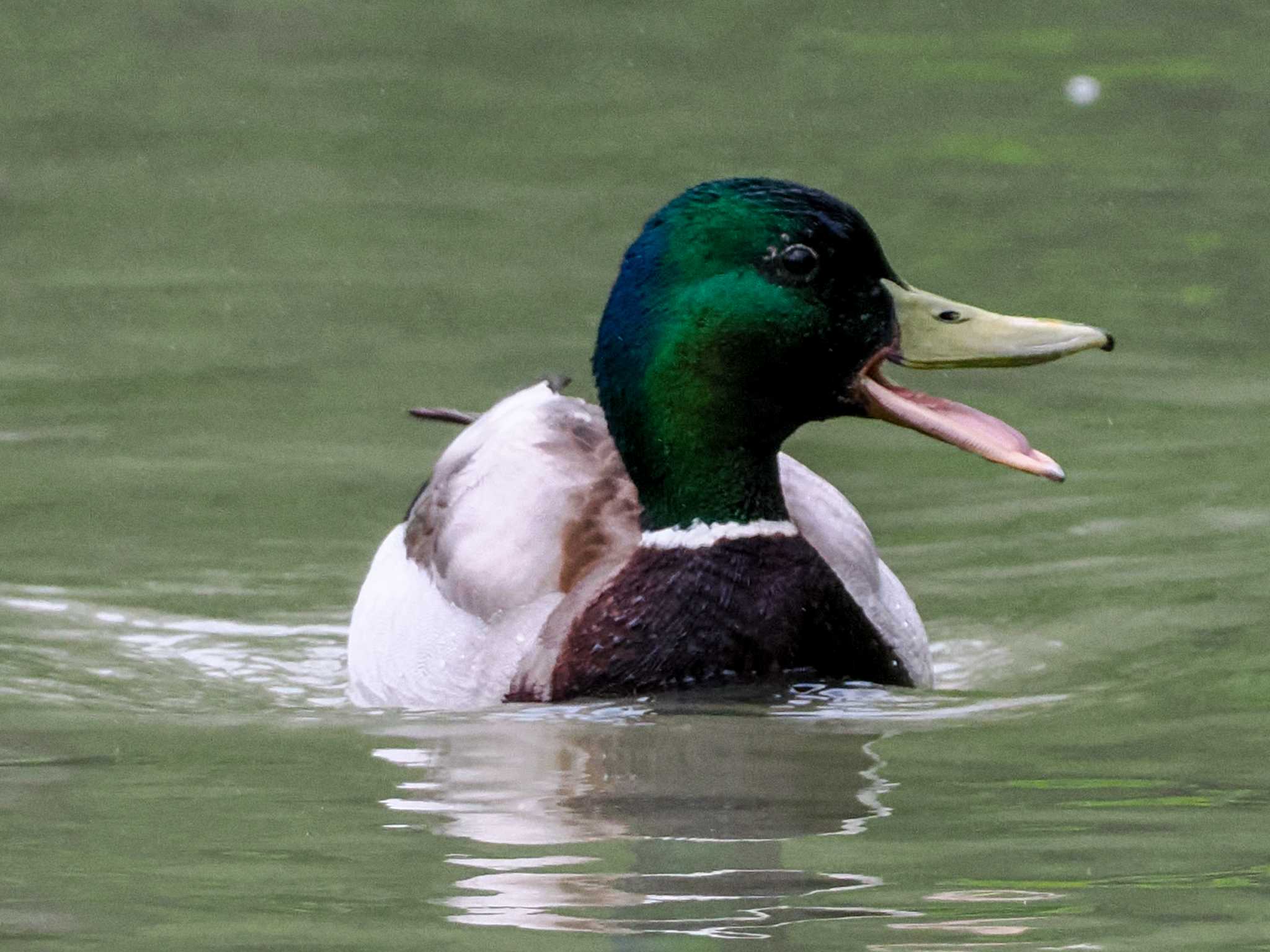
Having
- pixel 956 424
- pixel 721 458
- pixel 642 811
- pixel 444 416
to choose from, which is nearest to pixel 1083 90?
pixel 444 416

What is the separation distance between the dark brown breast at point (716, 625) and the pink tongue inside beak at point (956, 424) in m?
0.45

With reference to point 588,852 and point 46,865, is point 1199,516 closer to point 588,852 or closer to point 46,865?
point 588,852

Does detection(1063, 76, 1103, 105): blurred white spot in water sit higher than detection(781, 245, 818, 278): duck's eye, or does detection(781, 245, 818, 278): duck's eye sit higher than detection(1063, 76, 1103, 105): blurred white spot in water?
detection(1063, 76, 1103, 105): blurred white spot in water

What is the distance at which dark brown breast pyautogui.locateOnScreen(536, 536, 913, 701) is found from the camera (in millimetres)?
7367

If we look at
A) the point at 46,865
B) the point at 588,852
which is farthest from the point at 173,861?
the point at 588,852

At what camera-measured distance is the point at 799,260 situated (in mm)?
7328

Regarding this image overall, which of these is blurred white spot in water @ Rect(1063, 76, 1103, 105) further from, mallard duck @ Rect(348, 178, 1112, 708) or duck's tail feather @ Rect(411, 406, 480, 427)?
mallard duck @ Rect(348, 178, 1112, 708)

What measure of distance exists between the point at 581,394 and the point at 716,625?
366 cm

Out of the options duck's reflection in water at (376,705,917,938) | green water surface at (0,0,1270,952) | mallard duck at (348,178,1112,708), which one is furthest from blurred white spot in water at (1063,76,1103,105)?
duck's reflection in water at (376,705,917,938)

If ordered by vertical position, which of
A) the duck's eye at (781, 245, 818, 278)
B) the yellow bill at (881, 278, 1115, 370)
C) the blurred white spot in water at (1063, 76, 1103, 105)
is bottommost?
the yellow bill at (881, 278, 1115, 370)

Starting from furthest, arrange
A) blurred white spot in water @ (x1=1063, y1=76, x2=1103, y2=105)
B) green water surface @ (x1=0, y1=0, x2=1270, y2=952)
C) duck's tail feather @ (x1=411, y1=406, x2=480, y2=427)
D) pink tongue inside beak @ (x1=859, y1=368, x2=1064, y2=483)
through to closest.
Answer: blurred white spot in water @ (x1=1063, y1=76, x2=1103, y2=105) → duck's tail feather @ (x1=411, y1=406, x2=480, y2=427) → pink tongue inside beak @ (x1=859, y1=368, x2=1064, y2=483) → green water surface @ (x1=0, y1=0, x2=1270, y2=952)

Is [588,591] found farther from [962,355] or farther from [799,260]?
[962,355]

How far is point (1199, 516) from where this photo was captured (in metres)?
9.37

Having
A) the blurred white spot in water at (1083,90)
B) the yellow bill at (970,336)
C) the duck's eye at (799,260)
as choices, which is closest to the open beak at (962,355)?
the yellow bill at (970,336)
